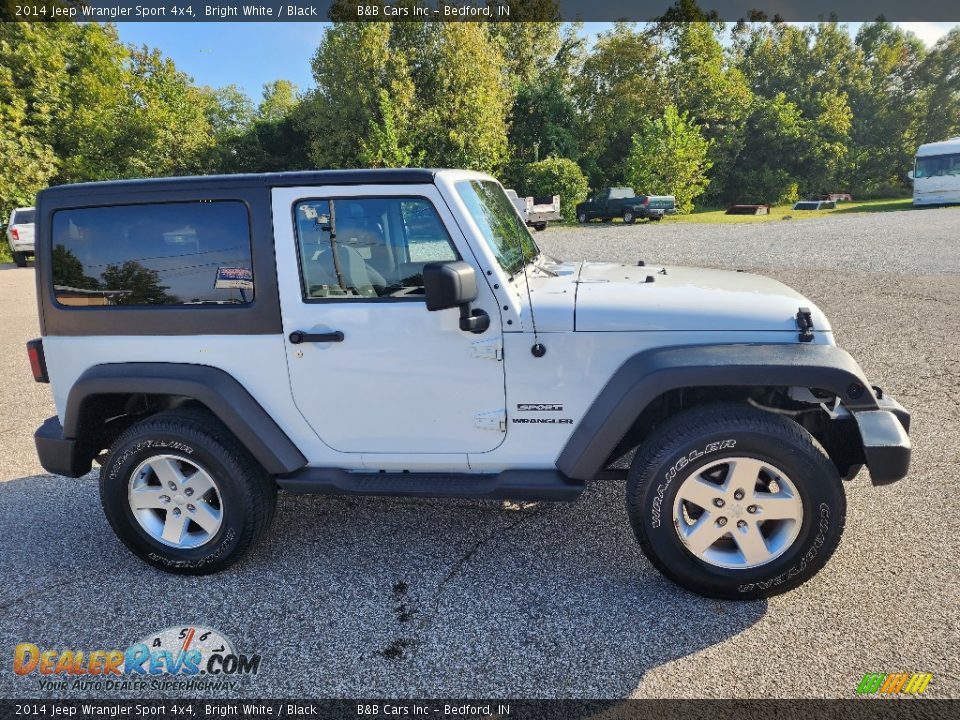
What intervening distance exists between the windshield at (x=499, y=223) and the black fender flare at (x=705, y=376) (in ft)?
2.66

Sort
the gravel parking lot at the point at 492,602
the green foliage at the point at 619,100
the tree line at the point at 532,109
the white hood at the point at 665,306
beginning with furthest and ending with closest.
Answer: the green foliage at the point at 619,100 → the tree line at the point at 532,109 → the white hood at the point at 665,306 → the gravel parking lot at the point at 492,602

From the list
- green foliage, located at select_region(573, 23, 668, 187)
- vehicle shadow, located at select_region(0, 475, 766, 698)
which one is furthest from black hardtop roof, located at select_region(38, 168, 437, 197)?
green foliage, located at select_region(573, 23, 668, 187)

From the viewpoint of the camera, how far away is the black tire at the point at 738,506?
2.86 metres

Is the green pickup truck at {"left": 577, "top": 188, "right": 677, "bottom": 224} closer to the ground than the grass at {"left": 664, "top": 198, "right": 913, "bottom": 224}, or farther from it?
farther from it

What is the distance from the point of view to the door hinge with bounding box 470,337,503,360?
3047mm

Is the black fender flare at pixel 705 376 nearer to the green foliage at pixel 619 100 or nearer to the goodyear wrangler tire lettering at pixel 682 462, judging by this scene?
the goodyear wrangler tire lettering at pixel 682 462

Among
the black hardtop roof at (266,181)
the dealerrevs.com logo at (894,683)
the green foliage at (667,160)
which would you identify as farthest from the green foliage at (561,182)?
the dealerrevs.com logo at (894,683)

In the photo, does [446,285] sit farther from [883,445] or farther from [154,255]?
[883,445]

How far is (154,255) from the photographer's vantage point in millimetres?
3295

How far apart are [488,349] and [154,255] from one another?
174 centimetres

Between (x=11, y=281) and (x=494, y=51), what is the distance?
85.0 feet

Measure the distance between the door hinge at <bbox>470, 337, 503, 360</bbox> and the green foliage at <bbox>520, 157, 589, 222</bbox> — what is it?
30.0m

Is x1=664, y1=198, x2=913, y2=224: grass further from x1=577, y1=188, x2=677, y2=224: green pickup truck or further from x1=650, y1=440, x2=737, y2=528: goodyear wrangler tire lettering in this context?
x1=650, y1=440, x2=737, y2=528: goodyear wrangler tire lettering

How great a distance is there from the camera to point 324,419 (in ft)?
10.7
